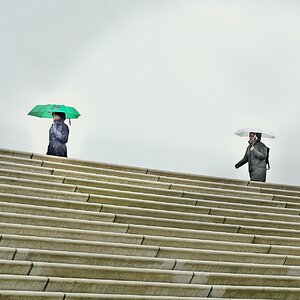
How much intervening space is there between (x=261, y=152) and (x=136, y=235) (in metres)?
3.76

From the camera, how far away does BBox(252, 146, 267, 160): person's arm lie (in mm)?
12812

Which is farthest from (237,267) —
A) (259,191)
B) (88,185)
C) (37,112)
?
(37,112)

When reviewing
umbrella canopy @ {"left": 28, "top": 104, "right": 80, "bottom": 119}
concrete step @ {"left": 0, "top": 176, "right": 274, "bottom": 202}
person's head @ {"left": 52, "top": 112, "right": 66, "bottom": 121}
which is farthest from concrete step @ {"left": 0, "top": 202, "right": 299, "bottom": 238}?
umbrella canopy @ {"left": 28, "top": 104, "right": 80, "bottom": 119}

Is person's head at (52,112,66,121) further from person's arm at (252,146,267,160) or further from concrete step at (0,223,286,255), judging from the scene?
concrete step at (0,223,286,255)

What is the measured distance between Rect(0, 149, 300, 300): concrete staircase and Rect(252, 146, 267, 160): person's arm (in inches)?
28.1

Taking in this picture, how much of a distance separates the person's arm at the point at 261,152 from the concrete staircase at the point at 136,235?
0.71m

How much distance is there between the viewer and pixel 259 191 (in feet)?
40.7

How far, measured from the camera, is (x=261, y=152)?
12.9 m

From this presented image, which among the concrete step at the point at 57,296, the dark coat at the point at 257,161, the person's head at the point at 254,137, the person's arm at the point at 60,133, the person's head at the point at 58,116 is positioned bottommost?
the concrete step at the point at 57,296

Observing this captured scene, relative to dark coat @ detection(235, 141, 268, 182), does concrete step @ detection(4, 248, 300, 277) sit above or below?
below

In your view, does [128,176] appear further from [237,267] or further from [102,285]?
[102,285]

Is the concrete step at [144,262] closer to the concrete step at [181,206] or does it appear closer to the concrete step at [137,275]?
the concrete step at [137,275]

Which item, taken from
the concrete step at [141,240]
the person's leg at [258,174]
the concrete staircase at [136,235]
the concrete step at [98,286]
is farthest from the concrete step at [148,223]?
the person's leg at [258,174]

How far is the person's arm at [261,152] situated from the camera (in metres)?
12.8
